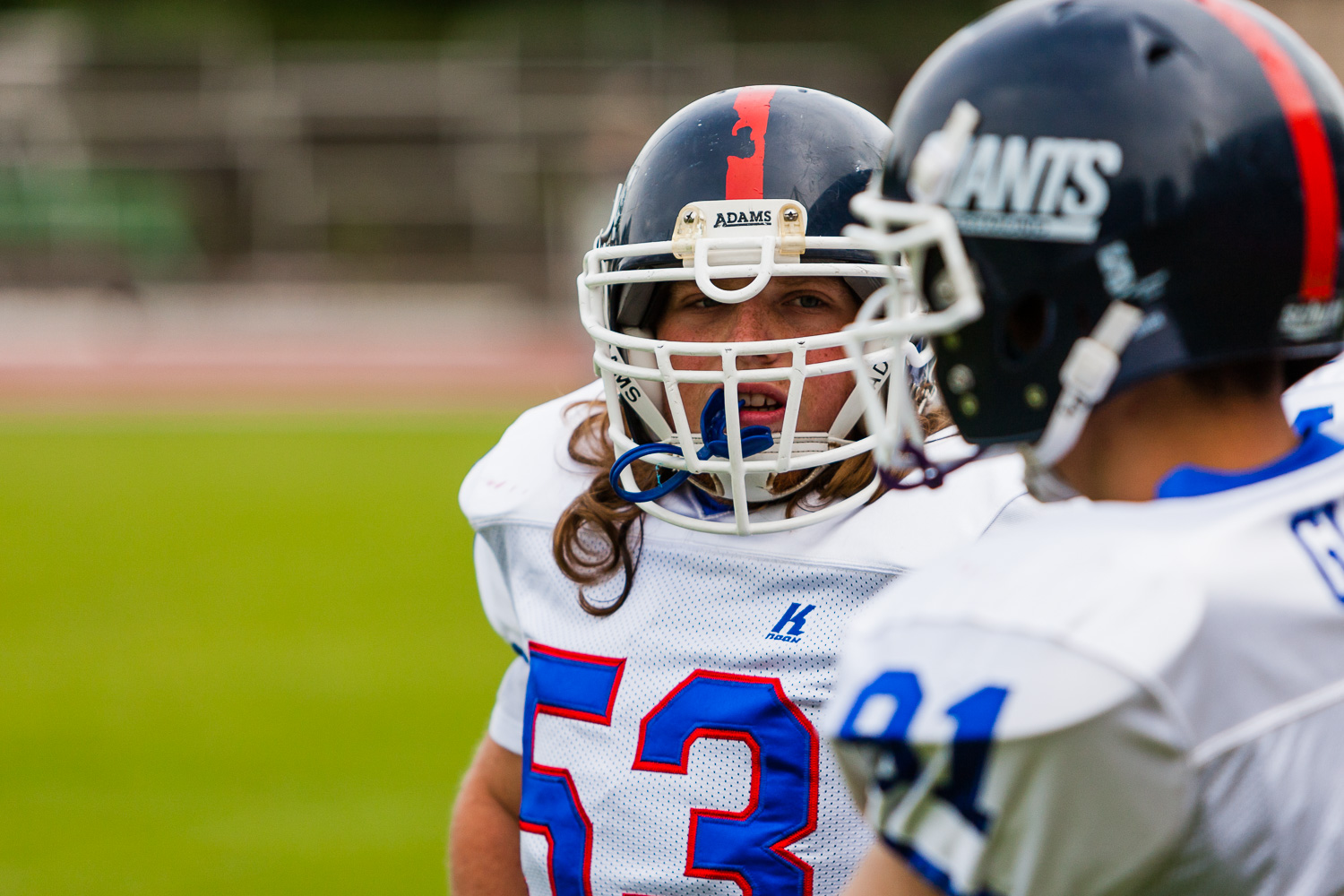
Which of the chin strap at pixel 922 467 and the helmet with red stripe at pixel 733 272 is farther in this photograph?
the helmet with red stripe at pixel 733 272

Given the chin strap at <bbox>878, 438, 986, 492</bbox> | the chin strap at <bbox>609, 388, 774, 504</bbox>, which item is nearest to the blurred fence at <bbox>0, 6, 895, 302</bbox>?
the chin strap at <bbox>609, 388, 774, 504</bbox>

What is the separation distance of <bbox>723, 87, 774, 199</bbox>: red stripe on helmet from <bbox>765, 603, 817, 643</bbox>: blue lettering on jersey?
0.51m

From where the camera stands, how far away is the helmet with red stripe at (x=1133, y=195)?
3.53 ft

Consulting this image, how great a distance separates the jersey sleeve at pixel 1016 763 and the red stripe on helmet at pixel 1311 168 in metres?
0.39

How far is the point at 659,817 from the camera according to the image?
5.51ft

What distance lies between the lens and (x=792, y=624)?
1.70 metres

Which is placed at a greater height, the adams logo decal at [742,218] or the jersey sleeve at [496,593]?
the adams logo decal at [742,218]

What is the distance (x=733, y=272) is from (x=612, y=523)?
0.36 metres

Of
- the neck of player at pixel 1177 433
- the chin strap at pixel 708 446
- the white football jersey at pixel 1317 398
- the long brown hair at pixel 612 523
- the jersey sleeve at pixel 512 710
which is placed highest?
the neck of player at pixel 1177 433

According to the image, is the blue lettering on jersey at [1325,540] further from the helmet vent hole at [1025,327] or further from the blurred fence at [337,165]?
the blurred fence at [337,165]

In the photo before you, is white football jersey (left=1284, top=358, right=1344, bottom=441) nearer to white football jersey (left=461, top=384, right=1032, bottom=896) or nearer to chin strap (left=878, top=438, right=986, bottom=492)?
white football jersey (left=461, top=384, right=1032, bottom=896)

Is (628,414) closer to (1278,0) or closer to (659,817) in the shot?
(659,817)

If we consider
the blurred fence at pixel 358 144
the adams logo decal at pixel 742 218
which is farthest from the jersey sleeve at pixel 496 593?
the blurred fence at pixel 358 144

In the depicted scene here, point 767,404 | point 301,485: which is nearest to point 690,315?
point 767,404
